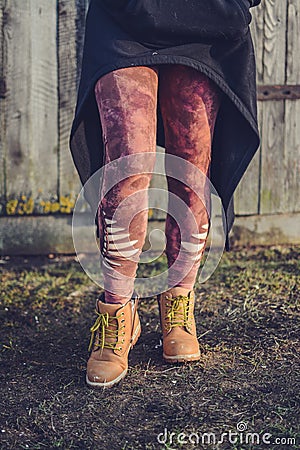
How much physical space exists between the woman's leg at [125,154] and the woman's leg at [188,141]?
0.08 meters

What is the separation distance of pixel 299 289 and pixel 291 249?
707 mm

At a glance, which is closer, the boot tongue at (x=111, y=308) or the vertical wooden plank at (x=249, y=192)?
the boot tongue at (x=111, y=308)

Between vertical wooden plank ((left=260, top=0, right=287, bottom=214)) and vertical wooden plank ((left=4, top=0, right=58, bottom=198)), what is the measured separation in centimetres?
108

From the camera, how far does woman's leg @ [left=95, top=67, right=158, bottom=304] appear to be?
1972mm

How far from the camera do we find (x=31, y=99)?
337cm

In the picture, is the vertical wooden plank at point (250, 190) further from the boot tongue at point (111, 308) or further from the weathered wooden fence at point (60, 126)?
the boot tongue at point (111, 308)

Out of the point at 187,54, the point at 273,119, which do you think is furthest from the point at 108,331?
the point at 273,119

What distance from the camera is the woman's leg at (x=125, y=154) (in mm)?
1972

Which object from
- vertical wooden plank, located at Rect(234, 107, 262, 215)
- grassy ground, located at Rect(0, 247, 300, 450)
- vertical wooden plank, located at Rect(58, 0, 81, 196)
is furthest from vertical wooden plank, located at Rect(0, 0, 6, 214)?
vertical wooden plank, located at Rect(234, 107, 262, 215)

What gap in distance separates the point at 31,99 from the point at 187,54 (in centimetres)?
153

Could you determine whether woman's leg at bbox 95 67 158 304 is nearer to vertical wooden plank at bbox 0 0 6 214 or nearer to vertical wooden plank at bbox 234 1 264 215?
vertical wooden plank at bbox 0 0 6 214

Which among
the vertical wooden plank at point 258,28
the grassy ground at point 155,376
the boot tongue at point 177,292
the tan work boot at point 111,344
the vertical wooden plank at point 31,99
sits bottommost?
the grassy ground at point 155,376

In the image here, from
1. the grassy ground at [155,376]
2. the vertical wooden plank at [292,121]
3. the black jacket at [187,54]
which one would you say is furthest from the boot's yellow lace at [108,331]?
the vertical wooden plank at [292,121]

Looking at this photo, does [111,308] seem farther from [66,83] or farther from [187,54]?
[66,83]
